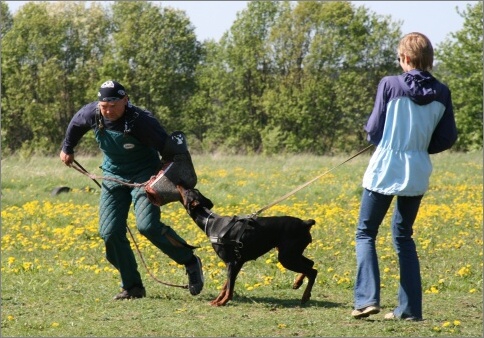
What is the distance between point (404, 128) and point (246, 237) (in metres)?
1.79

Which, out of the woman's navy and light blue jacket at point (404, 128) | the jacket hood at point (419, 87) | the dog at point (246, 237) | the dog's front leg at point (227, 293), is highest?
the jacket hood at point (419, 87)

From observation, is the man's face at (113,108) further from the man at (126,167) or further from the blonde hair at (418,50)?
the blonde hair at (418,50)

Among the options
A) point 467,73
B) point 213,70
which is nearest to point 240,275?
point 467,73

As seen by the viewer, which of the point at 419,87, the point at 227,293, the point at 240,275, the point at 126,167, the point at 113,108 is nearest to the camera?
the point at 419,87

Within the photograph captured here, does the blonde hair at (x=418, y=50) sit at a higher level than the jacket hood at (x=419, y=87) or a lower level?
higher

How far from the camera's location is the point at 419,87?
18.9ft

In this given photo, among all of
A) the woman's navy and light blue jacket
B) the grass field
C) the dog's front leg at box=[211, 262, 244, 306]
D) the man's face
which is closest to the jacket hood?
the woman's navy and light blue jacket

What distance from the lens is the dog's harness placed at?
6887 mm

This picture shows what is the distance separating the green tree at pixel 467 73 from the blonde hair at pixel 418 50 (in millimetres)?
39130

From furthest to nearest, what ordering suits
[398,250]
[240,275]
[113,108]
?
[240,275] < [113,108] < [398,250]

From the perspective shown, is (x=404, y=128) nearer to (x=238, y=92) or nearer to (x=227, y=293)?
(x=227, y=293)

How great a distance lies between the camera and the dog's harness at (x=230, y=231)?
6887mm

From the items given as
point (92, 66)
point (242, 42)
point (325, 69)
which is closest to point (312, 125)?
point (325, 69)

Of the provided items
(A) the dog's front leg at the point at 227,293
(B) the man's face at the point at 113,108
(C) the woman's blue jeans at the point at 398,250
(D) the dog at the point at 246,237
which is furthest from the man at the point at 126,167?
(C) the woman's blue jeans at the point at 398,250
